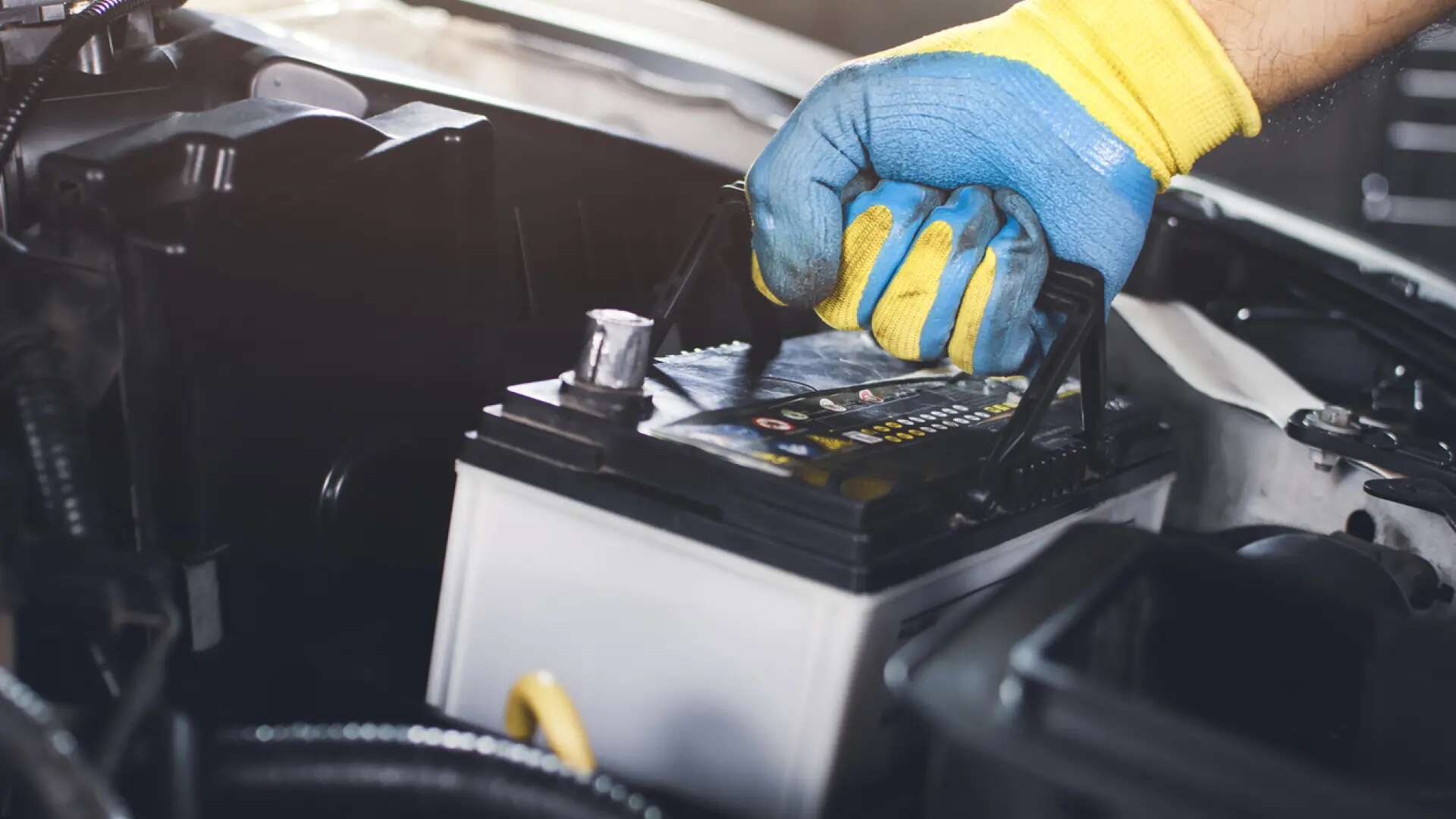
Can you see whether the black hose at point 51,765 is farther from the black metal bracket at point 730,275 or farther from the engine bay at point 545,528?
the black metal bracket at point 730,275

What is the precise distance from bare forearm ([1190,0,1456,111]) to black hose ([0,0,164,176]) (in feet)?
2.01

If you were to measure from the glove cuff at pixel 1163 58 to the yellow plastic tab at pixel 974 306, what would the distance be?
117 millimetres

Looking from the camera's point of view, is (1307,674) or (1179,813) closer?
(1179,813)

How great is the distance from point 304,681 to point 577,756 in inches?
6.2

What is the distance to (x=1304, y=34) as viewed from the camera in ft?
2.61

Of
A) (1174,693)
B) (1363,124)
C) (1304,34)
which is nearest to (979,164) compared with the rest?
(1304,34)

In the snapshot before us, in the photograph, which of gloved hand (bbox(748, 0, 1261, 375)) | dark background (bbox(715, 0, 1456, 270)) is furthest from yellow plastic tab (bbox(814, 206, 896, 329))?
dark background (bbox(715, 0, 1456, 270))

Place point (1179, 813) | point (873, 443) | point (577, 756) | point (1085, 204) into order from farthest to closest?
point (1085, 204) → point (873, 443) → point (577, 756) → point (1179, 813)

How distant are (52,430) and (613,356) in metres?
0.24

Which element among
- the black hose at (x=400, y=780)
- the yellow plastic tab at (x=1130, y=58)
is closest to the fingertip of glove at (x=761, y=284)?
the yellow plastic tab at (x=1130, y=58)

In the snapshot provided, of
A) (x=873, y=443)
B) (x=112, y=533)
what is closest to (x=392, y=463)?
(x=112, y=533)

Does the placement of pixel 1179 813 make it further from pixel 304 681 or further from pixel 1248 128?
pixel 1248 128

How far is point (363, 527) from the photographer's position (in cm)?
69

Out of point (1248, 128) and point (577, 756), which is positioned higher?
point (1248, 128)
